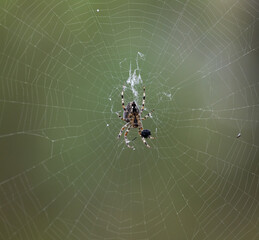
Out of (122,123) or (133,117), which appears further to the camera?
(122,123)

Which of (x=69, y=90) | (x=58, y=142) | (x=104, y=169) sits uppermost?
(x=69, y=90)

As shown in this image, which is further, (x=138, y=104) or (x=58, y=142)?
(x=58, y=142)

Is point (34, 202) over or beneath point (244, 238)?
over

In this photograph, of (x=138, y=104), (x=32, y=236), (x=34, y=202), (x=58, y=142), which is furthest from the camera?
(x=58, y=142)

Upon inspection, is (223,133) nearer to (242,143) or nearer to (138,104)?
(242,143)

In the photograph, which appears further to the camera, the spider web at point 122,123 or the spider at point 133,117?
the spider web at point 122,123

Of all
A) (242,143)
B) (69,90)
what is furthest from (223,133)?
(69,90)

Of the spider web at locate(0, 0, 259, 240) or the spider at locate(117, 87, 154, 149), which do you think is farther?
the spider web at locate(0, 0, 259, 240)

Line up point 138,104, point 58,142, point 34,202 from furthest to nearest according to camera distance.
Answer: point 58,142
point 34,202
point 138,104
